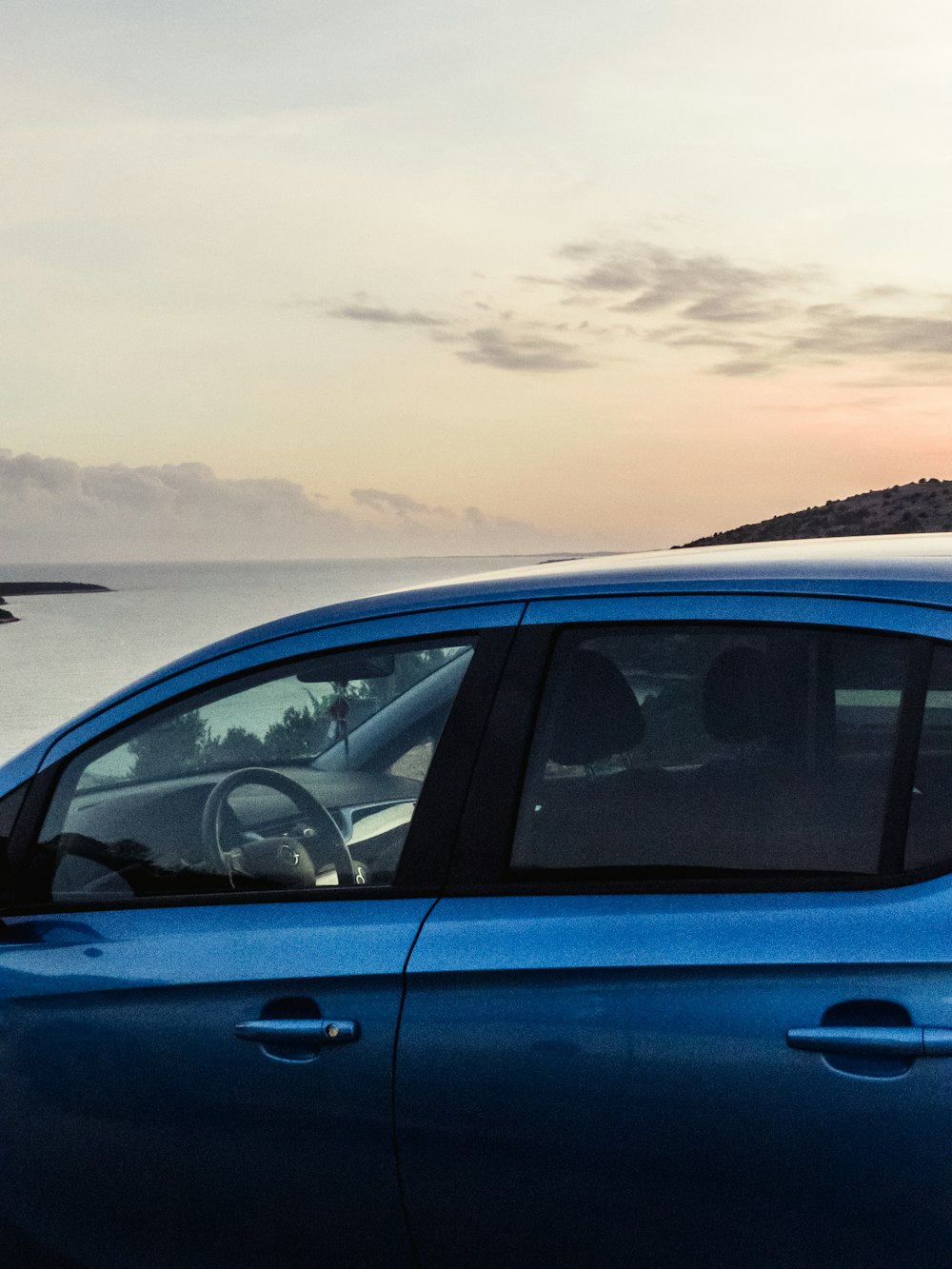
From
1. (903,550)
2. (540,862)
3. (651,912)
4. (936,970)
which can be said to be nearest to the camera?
(936,970)

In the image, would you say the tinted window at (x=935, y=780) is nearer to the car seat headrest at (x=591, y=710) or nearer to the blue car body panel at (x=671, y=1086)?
the blue car body panel at (x=671, y=1086)

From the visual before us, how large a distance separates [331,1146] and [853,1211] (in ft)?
2.73

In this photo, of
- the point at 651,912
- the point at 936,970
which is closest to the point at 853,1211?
the point at 936,970

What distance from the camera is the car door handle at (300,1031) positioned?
213 cm

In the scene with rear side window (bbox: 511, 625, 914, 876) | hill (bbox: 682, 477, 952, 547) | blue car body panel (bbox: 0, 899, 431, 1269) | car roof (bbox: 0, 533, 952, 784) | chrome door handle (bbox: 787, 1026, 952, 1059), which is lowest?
blue car body panel (bbox: 0, 899, 431, 1269)

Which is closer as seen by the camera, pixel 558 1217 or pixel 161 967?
pixel 558 1217

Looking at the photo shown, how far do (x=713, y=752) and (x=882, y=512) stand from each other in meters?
30.8

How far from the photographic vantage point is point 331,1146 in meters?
2.16

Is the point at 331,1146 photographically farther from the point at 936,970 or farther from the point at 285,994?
the point at 936,970

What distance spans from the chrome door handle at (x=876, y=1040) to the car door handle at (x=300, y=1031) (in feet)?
2.36

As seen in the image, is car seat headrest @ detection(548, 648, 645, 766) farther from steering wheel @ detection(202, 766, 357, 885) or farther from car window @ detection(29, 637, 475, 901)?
steering wheel @ detection(202, 766, 357, 885)

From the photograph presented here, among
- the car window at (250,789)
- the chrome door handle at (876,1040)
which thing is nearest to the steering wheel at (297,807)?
the car window at (250,789)

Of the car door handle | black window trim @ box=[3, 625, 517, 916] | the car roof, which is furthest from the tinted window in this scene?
the car door handle

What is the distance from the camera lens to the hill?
2648 centimetres
